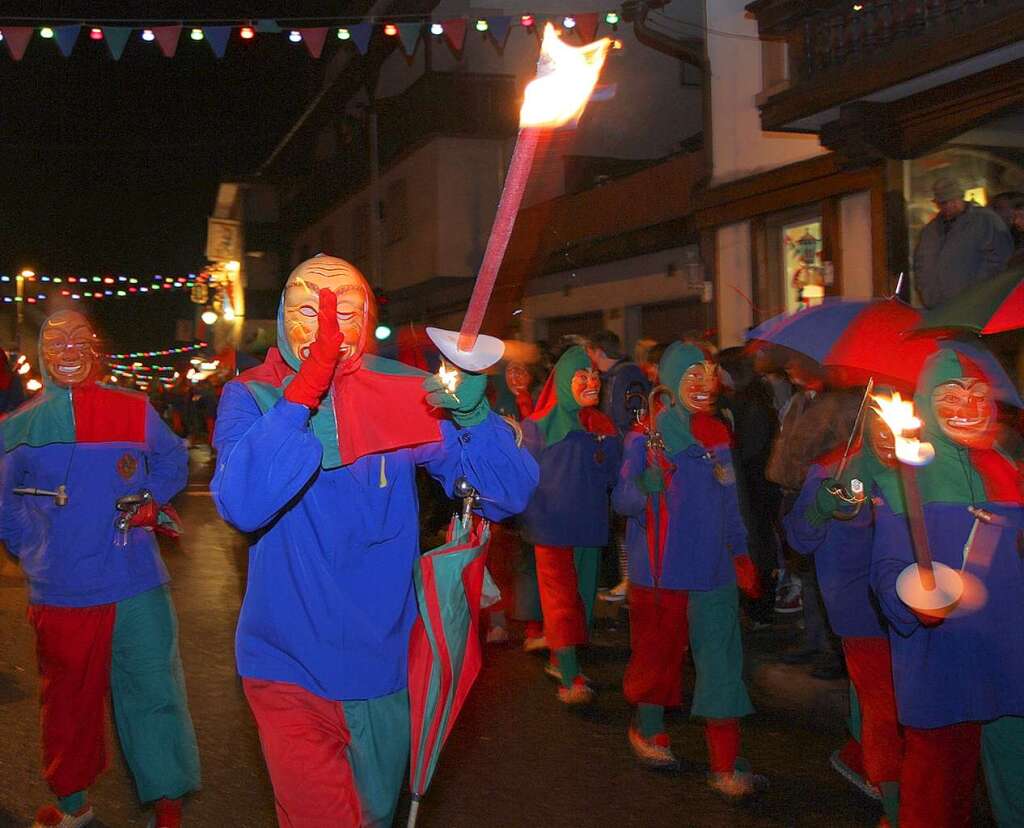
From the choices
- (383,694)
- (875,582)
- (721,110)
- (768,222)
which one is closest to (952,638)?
(875,582)

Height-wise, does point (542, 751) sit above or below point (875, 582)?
below

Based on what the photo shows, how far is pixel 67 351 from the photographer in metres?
5.25

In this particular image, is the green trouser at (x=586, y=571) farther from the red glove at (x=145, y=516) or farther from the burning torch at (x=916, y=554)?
the burning torch at (x=916, y=554)

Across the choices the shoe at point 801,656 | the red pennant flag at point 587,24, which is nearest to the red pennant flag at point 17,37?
the red pennant flag at point 587,24

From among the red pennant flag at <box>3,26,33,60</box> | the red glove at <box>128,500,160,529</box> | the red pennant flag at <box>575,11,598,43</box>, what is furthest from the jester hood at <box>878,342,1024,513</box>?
the red pennant flag at <box>3,26,33,60</box>

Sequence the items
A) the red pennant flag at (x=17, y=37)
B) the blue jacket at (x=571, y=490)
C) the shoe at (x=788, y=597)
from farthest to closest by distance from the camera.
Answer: the red pennant flag at (x=17, y=37) < the shoe at (x=788, y=597) < the blue jacket at (x=571, y=490)

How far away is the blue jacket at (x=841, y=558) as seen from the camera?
509cm

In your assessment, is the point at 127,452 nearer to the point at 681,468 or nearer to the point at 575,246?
the point at 681,468

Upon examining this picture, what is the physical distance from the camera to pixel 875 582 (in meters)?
4.23

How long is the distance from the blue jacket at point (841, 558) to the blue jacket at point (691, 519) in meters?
0.60

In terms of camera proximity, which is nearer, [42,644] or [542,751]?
[42,644]

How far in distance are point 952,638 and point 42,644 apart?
343cm

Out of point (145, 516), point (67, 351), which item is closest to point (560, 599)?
point (145, 516)

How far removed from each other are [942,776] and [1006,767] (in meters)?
0.22
